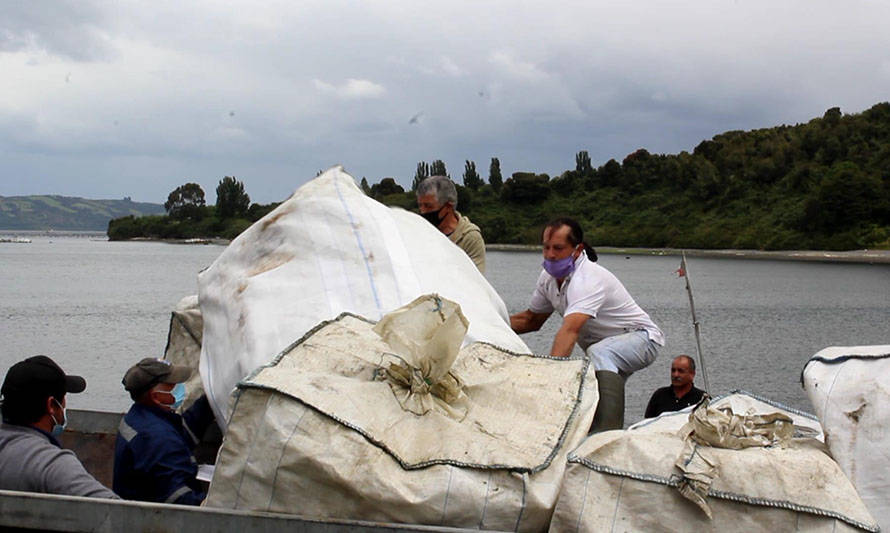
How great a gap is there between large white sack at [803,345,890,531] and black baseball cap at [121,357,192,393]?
9.04ft

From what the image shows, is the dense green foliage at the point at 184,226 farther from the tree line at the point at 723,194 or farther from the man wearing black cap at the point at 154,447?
the man wearing black cap at the point at 154,447

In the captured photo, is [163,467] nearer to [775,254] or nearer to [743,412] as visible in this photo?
[743,412]

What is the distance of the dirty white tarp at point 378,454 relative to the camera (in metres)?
3.13

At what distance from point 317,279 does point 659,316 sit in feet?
115

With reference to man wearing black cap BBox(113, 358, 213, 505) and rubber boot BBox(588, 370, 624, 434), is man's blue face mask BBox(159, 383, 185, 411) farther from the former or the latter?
rubber boot BBox(588, 370, 624, 434)

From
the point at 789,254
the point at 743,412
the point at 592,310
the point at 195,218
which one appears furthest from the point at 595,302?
the point at 195,218

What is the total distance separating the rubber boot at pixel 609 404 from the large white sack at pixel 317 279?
0.44m

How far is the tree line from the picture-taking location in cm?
8150

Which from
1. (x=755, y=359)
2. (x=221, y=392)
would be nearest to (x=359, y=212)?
(x=221, y=392)

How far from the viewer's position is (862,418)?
11.3ft

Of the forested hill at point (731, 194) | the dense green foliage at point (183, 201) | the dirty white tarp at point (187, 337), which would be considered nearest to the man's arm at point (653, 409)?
the dirty white tarp at point (187, 337)

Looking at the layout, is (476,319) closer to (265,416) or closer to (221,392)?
(221,392)

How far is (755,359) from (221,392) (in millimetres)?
25388

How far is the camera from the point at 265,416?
3.22 m
